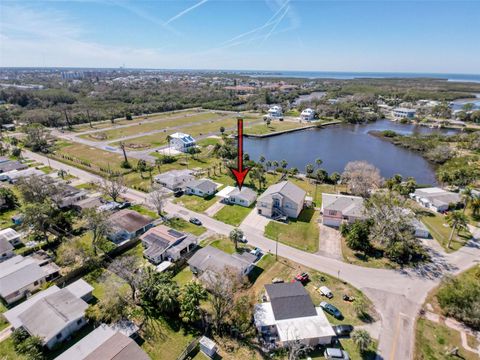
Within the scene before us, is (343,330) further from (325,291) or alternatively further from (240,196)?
(240,196)

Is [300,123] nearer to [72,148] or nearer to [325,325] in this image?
[72,148]

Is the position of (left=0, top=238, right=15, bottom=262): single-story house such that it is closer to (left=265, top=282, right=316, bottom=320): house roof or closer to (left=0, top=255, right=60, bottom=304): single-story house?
(left=0, top=255, right=60, bottom=304): single-story house

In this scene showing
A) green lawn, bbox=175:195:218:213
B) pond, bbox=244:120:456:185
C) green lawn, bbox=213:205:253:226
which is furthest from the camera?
pond, bbox=244:120:456:185

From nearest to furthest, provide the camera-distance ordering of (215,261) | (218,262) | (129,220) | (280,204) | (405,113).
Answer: (218,262)
(215,261)
(129,220)
(280,204)
(405,113)

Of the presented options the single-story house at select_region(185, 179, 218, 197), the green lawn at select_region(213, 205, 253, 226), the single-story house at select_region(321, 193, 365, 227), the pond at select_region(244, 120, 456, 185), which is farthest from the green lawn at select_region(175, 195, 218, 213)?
the pond at select_region(244, 120, 456, 185)

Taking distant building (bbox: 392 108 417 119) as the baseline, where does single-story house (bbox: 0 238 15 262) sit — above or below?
below

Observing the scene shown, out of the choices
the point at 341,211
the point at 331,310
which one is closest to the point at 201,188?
the point at 341,211

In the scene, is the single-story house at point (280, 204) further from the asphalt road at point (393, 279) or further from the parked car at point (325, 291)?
the parked car at point (325, 291)

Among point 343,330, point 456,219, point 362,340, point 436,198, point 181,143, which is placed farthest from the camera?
point 181,143
